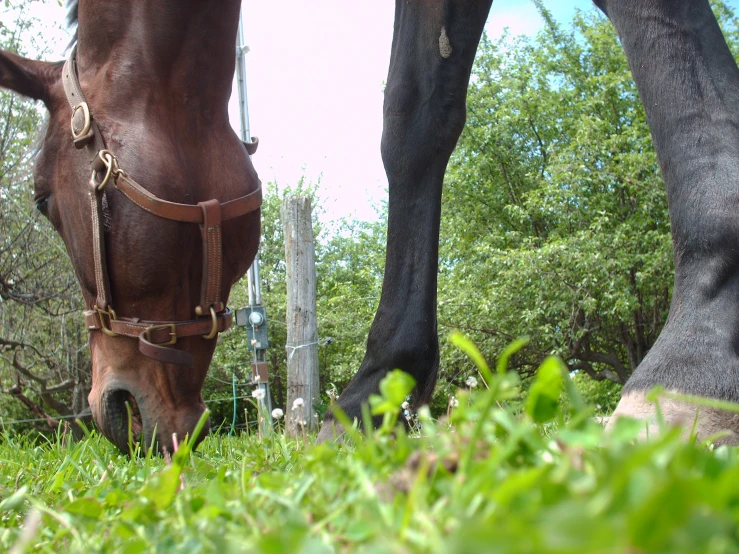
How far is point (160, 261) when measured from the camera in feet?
6.55

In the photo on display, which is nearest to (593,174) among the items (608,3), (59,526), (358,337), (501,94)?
(501,94)

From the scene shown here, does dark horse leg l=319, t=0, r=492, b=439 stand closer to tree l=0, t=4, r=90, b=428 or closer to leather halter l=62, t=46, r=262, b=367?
leather halter l=62, t=46, r=262, b=367

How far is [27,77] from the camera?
2291mm

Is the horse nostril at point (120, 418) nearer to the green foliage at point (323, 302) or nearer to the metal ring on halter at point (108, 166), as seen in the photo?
the metal ring on halter at point (108, 166)

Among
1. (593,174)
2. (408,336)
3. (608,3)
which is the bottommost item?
(408,336)

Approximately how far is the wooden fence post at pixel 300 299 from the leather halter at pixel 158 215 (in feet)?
25.7

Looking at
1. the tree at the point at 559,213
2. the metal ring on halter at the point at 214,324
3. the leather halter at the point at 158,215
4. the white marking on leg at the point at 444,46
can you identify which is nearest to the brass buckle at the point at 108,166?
the leather halter at the point at 158,215

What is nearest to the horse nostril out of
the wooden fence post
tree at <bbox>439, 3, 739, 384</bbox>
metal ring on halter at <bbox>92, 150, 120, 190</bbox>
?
metal ring on halter at <bbox>92, 150, 120, 190</bbox>

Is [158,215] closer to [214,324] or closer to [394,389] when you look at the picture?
[214,324]

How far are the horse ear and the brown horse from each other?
44 mm

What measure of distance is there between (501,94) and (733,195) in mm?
18621

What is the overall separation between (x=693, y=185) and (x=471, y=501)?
1.23m

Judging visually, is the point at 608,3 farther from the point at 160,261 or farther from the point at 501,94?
the point at 501,94

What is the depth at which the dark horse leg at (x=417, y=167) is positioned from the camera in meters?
1.90
